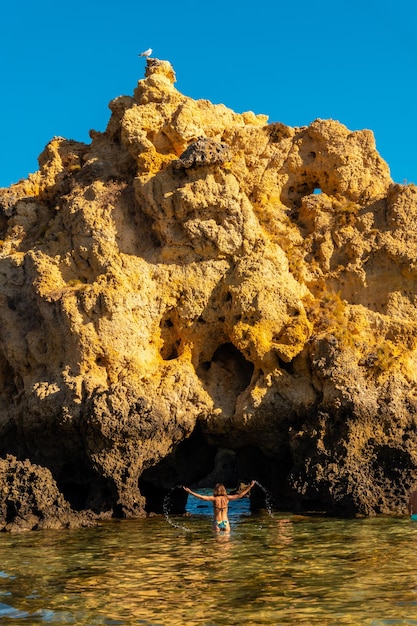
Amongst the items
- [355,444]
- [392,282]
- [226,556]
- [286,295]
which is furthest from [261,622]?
[392,282]

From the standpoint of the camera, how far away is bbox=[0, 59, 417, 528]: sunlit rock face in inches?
747

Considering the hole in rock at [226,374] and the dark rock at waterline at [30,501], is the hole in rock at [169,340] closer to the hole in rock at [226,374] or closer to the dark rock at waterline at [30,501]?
the hole in rock at [226,374]

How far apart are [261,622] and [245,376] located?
39.5 feet

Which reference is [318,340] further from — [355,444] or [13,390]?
[13,390]

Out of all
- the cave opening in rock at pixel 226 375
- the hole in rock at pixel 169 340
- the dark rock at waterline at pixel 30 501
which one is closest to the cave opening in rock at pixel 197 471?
the cave opening in rock at pixel 226 375

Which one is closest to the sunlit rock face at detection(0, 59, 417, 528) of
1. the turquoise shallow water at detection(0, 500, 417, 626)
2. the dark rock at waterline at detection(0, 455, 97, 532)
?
the dark rock at waterline at detection(0, 455, 97, 532)

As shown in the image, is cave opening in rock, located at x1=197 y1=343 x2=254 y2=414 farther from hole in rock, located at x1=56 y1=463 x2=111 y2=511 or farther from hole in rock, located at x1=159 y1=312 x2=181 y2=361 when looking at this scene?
hole in rock, located at x1=56 y1=463 x2=111 y2=511

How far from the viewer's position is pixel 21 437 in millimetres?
20766

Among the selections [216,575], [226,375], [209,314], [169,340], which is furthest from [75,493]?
[216,575]

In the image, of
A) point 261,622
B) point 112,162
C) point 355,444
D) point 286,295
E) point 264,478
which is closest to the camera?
point 261,622

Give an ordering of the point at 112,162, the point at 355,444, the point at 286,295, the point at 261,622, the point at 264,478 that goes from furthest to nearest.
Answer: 1. the point at 112,162
2. the point at 264,478
3. the point at 286,295
4. the point at 355,444
5. the point at 261,622

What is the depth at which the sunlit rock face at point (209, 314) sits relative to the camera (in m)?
19.0

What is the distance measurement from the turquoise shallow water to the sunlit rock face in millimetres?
2254

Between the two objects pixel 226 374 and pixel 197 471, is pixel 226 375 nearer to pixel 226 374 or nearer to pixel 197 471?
pixel 226 374
